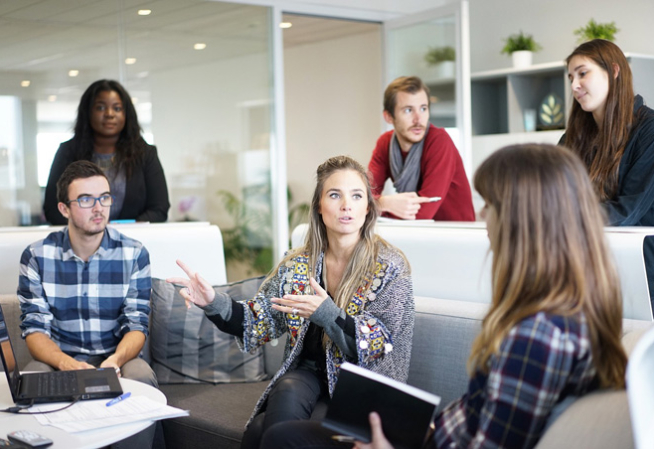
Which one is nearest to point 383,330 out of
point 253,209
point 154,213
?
point 154,213

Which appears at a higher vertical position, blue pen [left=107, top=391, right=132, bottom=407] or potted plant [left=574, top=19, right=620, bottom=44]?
potted plant [left=574, top=19, right=620, bottom=44]

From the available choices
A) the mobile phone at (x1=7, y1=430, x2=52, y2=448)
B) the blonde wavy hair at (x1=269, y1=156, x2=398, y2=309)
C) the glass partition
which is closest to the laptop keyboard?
the mobile phone at (x1=7, y1=430, x2=52, y2=448)

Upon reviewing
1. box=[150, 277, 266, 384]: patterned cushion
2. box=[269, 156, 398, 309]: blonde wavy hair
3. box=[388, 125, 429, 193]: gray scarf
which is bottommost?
box=[150, 277, 266, 384]: patterned cushion

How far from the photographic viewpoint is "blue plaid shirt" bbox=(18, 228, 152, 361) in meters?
2.66

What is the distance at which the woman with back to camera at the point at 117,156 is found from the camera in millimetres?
3754

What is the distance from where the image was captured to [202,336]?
288 centimetres

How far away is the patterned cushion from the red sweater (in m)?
0.86

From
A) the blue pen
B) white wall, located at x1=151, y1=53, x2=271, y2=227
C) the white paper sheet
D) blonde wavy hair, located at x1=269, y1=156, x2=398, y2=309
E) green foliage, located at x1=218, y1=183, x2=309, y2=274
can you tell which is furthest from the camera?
green foliage, located at x1=218, y1=183, x2=309, y2=274

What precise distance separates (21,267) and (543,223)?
6.58 feet

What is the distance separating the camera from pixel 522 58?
544 cm

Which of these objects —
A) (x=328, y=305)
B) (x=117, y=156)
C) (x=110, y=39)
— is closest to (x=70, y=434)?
(x=328, y=305)

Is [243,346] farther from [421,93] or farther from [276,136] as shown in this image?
[276,136]

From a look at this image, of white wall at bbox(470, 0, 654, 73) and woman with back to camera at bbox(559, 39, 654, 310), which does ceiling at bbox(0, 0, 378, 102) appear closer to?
white wall at bbox(470, 0, 654, 73)

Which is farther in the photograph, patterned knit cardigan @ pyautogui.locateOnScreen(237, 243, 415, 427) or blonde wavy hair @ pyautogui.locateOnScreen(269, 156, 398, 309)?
blonde wavy hair @ pyautogui.locateOnScreen(269, 156, 398, 309)
